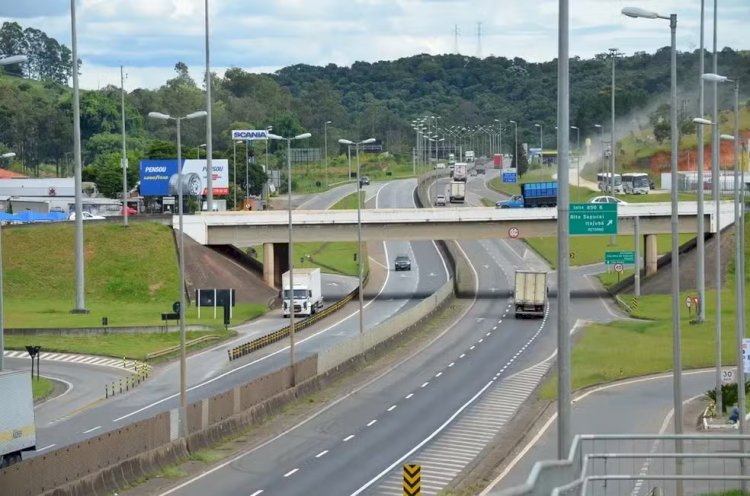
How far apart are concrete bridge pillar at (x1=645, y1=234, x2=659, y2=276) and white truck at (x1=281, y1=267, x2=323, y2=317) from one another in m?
28.5

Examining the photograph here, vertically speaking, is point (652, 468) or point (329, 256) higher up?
point (652, 468)

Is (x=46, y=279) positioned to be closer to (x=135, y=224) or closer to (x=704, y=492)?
(x=135, y=224)

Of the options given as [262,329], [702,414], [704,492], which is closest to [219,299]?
[262,329]

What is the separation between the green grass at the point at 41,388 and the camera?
2505 inches

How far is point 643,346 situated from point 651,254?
35303 millimetres

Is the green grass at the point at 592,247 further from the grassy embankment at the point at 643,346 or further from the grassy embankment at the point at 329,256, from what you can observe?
the grassy embankment at the point at 643,346

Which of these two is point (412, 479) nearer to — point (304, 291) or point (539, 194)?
point (304, 291)

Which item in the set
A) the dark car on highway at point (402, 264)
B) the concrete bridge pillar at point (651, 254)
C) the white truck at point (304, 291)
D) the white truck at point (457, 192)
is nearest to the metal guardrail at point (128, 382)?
the white truck at point (304, 291)

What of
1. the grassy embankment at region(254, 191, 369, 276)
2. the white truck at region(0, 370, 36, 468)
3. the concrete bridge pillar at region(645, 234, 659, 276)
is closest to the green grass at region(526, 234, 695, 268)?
the concrete bridge pillar at region(645, 234, 659, 276)

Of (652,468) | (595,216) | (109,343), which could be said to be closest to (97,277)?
(109,343)

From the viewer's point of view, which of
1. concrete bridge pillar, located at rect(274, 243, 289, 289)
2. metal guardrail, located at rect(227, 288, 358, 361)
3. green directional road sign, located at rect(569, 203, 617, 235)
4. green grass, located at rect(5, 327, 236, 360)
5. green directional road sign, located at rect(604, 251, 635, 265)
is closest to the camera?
green directional road sign, located at rect(569, 203, 617, 235)

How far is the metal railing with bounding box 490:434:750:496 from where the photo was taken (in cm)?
2167

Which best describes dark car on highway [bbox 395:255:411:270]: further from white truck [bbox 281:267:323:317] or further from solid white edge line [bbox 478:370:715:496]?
solid white edge line [bbox 478:370:715:496]

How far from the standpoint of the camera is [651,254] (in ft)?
370
